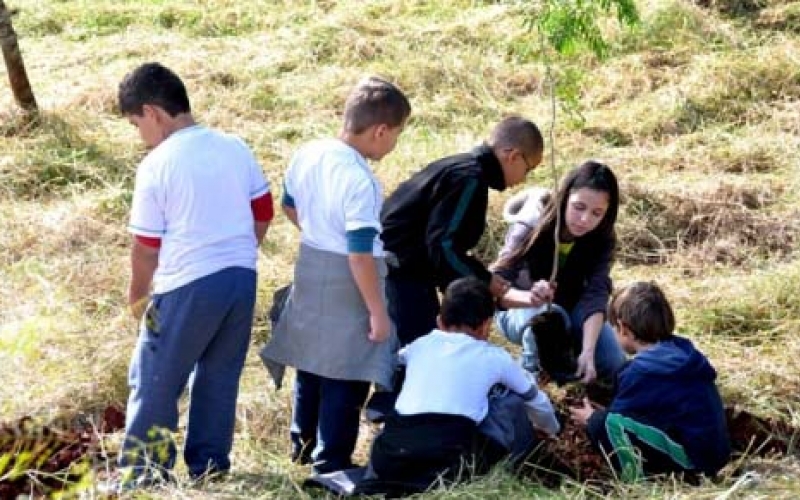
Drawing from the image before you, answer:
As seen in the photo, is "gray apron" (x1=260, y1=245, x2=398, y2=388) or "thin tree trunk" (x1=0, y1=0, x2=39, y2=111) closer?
"gray apron" (x1=260, y1=245, x2=398, y2=388)

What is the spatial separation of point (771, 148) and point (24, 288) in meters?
3.93

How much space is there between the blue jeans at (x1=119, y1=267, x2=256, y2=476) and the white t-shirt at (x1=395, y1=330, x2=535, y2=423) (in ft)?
1.73

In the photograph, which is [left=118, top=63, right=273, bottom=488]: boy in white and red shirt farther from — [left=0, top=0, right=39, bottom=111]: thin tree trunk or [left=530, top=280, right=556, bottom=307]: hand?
[left=0, top=0, right=39, bottom=111]: thin tree trunk

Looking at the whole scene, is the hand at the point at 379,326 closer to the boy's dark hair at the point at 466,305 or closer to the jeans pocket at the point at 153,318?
the boy's dark hair at the point at 466,305

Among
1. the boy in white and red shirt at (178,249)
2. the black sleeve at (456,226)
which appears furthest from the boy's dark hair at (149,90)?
the black sleeve at (456,226)

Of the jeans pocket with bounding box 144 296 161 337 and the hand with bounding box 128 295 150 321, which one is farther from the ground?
the hand with bounding box 128 295 150 321

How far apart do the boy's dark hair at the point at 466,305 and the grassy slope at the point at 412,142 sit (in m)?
0.51

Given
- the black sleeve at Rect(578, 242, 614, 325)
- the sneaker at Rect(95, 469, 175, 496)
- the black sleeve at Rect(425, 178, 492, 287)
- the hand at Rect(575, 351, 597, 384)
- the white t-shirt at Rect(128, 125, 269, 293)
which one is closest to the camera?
the sneaker at Rect(95, 469, 175, 496)

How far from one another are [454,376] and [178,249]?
0.88 metres

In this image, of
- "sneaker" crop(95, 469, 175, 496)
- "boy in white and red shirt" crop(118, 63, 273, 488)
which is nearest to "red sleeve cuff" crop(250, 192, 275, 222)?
"boy in white and red shirt" crop(118, 63, 273, 488)

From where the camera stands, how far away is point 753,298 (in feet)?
17.9

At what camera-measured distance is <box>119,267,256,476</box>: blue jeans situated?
3797 millimetres

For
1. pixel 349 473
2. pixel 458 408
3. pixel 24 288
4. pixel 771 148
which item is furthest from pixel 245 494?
pixel 771 148

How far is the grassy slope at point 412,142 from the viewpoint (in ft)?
15.8
